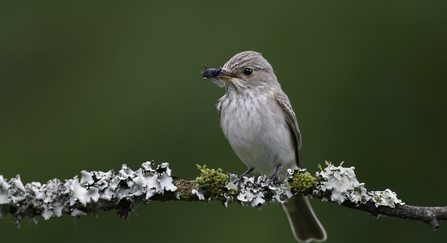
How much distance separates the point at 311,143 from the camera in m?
6.22

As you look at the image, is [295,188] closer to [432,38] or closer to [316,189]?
[316,189]

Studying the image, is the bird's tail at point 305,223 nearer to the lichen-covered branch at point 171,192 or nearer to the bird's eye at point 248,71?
the bird's eye at point 248,71

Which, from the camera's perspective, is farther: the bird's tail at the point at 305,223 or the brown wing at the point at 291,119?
the bird's tail at the point at 305,223

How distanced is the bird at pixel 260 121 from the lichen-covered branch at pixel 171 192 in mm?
1192

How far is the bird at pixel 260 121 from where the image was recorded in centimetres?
576

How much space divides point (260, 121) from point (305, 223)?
1.16 metres

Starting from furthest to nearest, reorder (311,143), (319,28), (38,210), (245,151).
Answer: (319,28)
(311,143)
(245,151)
(38,210)

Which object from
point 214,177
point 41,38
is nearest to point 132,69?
point 41,38

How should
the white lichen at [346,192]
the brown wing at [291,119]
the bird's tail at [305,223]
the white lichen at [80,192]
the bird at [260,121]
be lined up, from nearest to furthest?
the white lichen at [80,192] < the white lichen at [346,192] < the bird at [260,121] < the brown wing at [291,119] < the bird's tail at [305,223]

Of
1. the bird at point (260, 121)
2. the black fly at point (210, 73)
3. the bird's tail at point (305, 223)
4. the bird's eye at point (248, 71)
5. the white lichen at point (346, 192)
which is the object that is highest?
the bird's eye at point (248, 71)

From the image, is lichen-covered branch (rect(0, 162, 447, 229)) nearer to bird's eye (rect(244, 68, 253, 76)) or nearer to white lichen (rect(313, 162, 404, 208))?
white lichen (rect(313, 162, 404, 208))

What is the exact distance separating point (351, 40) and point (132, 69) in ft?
7.20

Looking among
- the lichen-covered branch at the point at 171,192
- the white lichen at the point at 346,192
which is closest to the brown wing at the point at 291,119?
the lichen-covered branch at the point at 171,192

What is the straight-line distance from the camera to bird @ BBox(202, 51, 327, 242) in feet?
18.9
